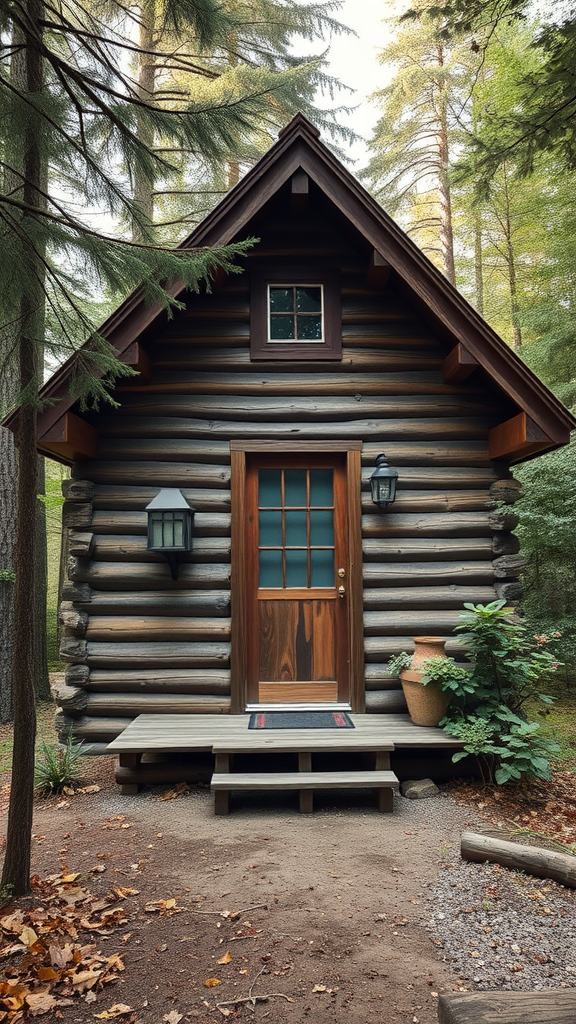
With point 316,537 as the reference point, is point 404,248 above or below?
above

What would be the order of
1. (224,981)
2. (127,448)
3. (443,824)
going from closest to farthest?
(224,981)
(443,824)
(127,448)

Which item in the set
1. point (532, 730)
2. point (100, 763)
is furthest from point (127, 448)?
point (532, 730)

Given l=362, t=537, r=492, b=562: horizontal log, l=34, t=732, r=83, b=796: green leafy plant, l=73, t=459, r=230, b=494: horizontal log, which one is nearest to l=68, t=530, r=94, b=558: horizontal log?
l=73, t=459, r=230, b=494: horizontal log

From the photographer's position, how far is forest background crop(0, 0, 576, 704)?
17.6 ft

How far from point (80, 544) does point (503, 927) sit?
4.37 m

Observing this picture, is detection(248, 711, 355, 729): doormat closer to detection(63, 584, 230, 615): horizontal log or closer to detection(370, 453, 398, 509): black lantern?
detection(63, 584, 230, 615): horizontal log

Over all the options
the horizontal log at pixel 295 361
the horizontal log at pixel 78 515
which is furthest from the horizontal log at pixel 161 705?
the horizontal log at pixel 295 361

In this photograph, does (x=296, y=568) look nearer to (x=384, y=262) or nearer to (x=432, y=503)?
→ (x=432, y=503)

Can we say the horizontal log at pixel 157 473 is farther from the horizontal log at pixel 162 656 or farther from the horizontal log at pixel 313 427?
the horizontal log at pixel 162 656

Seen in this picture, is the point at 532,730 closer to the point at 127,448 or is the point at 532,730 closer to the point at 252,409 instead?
the point at 252,409

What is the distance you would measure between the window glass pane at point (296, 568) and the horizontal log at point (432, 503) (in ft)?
2.57

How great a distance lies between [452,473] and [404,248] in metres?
2.17

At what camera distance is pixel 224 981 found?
2.41 meters

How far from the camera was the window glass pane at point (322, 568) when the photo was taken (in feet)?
18.7
